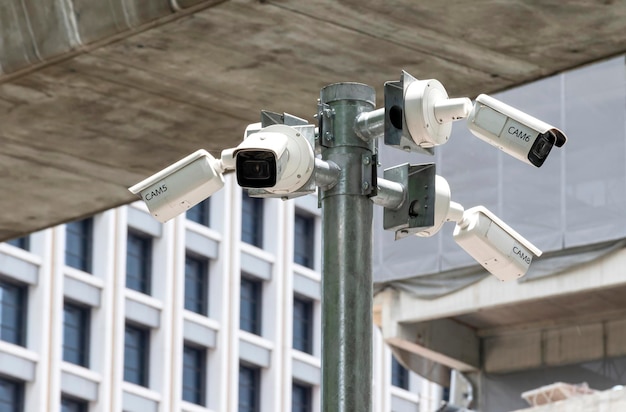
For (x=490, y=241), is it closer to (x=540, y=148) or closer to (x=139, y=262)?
(x=540, y=148)

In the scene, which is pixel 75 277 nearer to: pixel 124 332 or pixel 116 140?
pixel 124 332

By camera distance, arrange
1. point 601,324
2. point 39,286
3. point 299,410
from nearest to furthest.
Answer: point 601,324 < point 39,286 < point 299,410

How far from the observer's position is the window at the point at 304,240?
211 ft

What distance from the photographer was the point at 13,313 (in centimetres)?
5275

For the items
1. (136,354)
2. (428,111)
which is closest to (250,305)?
(136,354)

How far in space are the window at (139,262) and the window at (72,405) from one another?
13.9 ft

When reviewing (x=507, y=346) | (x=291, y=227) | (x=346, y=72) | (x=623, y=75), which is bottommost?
(x=346, y=72)

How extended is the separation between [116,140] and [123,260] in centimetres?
4077

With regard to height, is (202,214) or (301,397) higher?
(202,214)

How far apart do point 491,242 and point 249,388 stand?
1983 inches

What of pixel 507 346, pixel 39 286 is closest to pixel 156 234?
pixel 39 286

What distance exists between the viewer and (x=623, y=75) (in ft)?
124

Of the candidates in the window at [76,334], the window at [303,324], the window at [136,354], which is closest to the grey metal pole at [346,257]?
the window at [76,334]

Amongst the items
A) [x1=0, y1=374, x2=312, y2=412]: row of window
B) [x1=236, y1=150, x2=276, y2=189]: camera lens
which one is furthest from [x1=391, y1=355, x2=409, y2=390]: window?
[x1=236, y1=150, x2=276, y2=189]: camera lens
